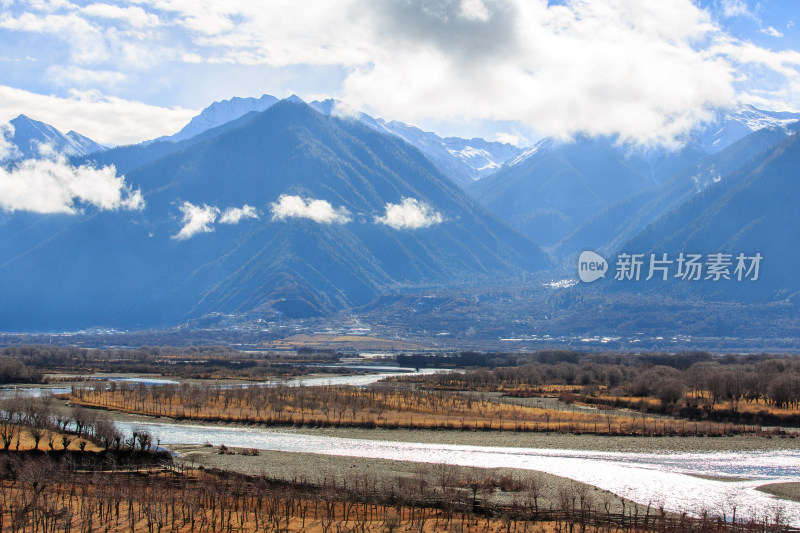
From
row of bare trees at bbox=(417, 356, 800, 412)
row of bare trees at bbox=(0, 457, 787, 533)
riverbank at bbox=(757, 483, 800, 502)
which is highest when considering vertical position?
row of bare trees at bbox=(417, 356, 800, 412)

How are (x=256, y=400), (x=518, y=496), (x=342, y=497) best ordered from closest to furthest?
(x=342, y=497), (x=518, y=496), (x=256, y=400)

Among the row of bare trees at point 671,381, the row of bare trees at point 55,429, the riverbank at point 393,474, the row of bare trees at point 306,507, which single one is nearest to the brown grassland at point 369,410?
the row of bare trees at point 671,381

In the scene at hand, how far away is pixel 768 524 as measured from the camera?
183ft

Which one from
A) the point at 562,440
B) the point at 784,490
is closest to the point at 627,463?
the point at 562,440

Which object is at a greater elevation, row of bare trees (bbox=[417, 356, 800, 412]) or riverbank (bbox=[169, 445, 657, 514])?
row of bare trees (bbox=[417, 356, 800, 412])

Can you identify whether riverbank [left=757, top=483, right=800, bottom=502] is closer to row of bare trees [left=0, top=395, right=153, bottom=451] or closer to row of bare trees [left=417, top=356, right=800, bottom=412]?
row of bare trees [left=417, top=356, right=800, bottom=412]

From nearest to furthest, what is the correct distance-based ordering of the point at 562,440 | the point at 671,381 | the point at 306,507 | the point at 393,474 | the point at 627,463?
1. the point at 306,507
2. the point at 393,474
3. the point at 627,463
4. the point at 562,440
5. the point at 671,381

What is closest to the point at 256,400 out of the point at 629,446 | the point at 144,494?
the point at 629,446

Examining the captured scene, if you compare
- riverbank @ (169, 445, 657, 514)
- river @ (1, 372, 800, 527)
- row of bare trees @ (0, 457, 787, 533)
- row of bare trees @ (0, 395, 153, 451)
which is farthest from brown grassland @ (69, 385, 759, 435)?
row of bare trees @ (0, 457, 787, 533)

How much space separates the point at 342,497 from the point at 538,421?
5370 centimetres

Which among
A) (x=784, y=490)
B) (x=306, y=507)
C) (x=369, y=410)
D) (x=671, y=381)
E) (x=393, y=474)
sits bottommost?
(x=306, y=507)

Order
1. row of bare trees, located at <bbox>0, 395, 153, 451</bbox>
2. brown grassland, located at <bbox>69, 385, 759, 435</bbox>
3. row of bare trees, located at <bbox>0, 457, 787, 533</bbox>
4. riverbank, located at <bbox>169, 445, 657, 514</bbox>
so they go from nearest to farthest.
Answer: row of bare trees, located at <bbox>0, 457, 787, 533</bbox>, riverbank, located at <bbox>169, 445, 657, 514</bbox>, row of bare trees, located at <bbox>0, 395, 153, 451</bbox>, brown grassland, located at <bbox>69, 385, 759, 435</bbox>

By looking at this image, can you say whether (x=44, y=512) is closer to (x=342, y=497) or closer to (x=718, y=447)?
(x=342, y=497)

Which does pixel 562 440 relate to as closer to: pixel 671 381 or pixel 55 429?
pixel 671 381
